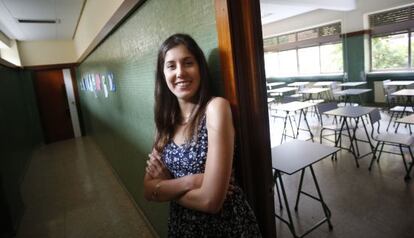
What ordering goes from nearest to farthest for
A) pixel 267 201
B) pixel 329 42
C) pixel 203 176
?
pixel 203 176 < pixel 267 201 < pixel 329 42

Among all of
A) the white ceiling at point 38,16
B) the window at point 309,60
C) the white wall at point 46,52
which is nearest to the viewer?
the white ceiling at point 38,16

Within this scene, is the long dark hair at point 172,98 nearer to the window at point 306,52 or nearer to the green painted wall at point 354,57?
the window at point 306,52

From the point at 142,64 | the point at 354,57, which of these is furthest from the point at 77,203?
the point at 354,57

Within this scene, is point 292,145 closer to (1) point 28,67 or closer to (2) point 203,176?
(2) point 203,176

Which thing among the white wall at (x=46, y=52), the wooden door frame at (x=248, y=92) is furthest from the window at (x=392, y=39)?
the white wall at (x=46, y=52)

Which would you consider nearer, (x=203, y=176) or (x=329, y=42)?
(x=203, y=176)

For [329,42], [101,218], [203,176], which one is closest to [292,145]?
[203,176]

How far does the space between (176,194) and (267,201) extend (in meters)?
0.40

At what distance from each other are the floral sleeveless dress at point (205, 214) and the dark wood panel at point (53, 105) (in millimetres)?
7797

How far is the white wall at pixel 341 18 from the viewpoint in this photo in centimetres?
666

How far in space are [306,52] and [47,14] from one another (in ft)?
25.9

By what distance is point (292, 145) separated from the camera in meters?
2.52

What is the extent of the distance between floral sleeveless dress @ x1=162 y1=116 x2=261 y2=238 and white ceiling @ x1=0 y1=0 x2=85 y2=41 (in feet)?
13.5

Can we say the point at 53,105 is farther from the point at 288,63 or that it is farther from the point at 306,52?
the point at 306,52
